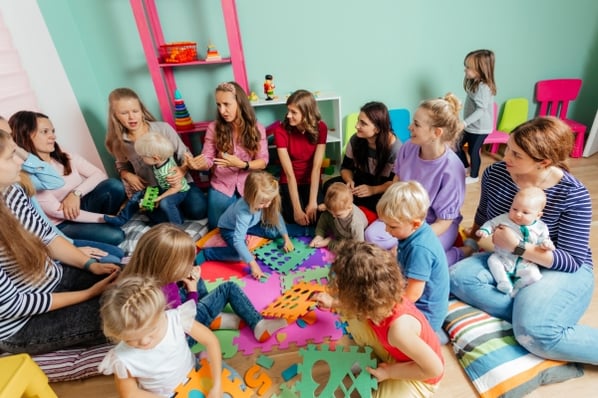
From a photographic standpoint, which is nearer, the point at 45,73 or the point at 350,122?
the point at 45,73

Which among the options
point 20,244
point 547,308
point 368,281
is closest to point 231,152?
point 20,244

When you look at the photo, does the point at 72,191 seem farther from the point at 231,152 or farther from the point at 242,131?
the point at 242,131

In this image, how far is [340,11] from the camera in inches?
105

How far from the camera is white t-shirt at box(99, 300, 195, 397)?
1.02m

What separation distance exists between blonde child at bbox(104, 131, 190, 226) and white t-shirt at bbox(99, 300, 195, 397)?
1.25 m

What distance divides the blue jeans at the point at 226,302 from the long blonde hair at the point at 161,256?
1.04ft

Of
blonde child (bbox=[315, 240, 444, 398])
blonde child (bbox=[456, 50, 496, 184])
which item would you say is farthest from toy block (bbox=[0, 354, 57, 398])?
blonde child (bbox=[456, 50, 496, 184])

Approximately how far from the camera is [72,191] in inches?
84.7

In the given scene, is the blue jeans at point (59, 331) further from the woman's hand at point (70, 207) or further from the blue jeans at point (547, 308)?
the blue jeans at point (547, 308)

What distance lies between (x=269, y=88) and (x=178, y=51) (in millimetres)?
750

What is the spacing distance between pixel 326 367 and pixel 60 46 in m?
2.89

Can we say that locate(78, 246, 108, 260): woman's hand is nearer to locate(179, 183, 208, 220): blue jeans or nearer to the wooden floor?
the wooden floor

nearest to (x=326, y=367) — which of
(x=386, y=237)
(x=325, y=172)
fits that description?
(x=386, y=237)

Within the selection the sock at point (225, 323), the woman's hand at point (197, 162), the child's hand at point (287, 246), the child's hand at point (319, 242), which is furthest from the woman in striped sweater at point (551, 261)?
the woman's hand at point (197, 162)
